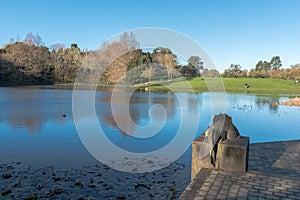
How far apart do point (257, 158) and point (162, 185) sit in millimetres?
2407

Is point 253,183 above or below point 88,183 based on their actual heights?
above

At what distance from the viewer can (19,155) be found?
6762 mm

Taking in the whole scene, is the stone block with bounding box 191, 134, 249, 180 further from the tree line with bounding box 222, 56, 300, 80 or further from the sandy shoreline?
the tree line with bounding box 222, 56, 300, 80

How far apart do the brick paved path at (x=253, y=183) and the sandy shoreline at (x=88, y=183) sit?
890 millimetres

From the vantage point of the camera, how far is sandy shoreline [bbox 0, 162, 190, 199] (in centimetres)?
459

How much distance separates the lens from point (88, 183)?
5.12 meters

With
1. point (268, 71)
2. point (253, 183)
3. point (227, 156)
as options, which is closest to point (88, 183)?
point (227, 156)

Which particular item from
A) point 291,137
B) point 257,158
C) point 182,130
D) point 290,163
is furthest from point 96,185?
point 291,137

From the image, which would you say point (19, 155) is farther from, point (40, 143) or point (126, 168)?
point (126, 168)

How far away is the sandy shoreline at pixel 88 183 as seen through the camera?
181 inches

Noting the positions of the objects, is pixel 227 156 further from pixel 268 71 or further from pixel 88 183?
pixel 268 71

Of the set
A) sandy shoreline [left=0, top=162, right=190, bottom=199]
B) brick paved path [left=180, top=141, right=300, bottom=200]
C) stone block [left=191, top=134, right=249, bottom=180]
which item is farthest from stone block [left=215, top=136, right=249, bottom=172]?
sandy shoreline [left=0, top=162, right=190, bottom=199]

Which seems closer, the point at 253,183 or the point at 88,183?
the point at 253,183

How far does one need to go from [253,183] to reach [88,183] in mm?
3214
